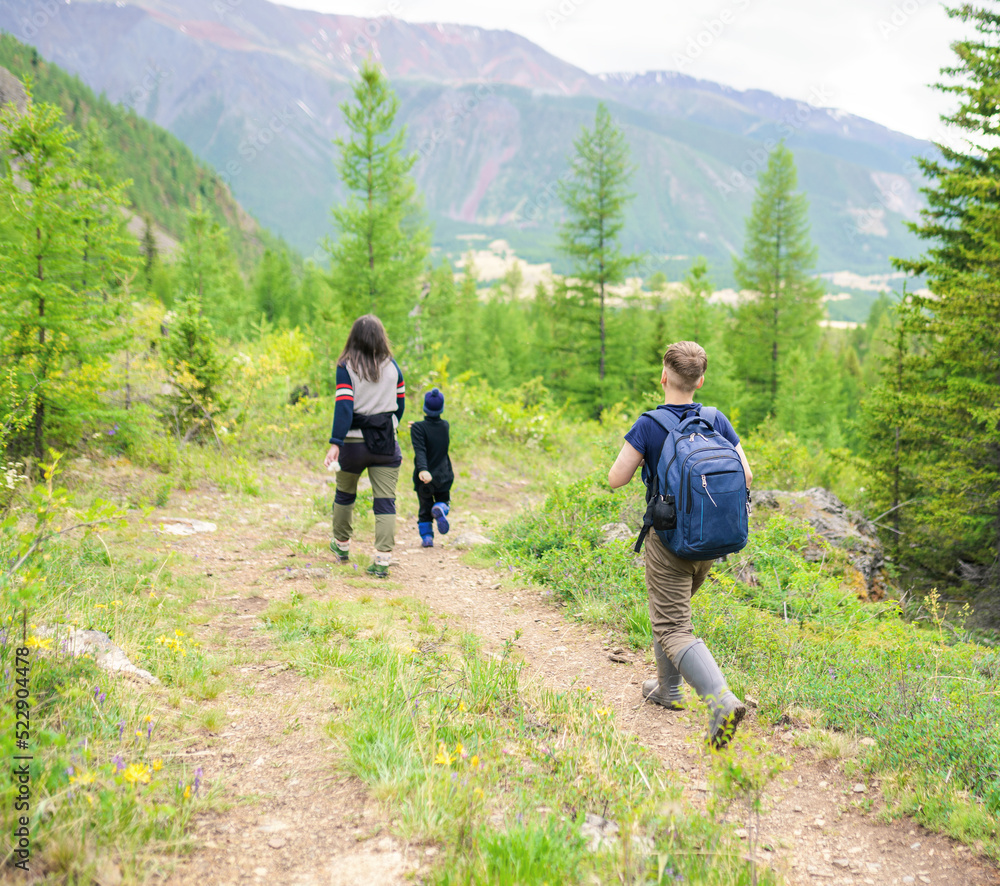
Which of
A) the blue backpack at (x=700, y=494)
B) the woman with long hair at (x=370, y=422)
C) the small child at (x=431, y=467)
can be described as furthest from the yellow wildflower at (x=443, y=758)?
the small child at (x=431, y=467)

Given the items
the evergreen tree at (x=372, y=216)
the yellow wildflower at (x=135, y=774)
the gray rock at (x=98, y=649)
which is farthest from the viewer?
the evergreen tree at (x=372, y=216)

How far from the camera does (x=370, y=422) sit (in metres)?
5.90

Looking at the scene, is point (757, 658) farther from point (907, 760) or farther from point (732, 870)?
point (732, 870)

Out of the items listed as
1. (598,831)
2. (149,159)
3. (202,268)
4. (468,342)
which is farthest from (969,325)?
(149,159)

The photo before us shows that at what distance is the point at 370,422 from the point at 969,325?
9.63m

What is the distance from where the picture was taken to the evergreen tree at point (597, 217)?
24531mm

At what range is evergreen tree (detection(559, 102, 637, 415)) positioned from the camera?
24.5 metres

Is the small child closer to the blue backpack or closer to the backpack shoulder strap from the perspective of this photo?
the backpack shoulder strap

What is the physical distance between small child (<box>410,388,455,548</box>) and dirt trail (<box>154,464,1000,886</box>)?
2.18 m

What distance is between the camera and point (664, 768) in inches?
123

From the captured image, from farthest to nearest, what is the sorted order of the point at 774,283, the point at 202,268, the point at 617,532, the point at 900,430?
the point at 774,283 < the point at 202,268 < the point at 900,430 < the point at 617,532

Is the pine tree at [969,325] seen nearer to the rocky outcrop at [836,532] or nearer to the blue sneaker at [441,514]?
the rocky outcrop at [836,532]

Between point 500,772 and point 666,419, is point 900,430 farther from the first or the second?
point 500,772

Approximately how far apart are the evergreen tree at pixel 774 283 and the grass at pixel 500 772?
29.4 metres
